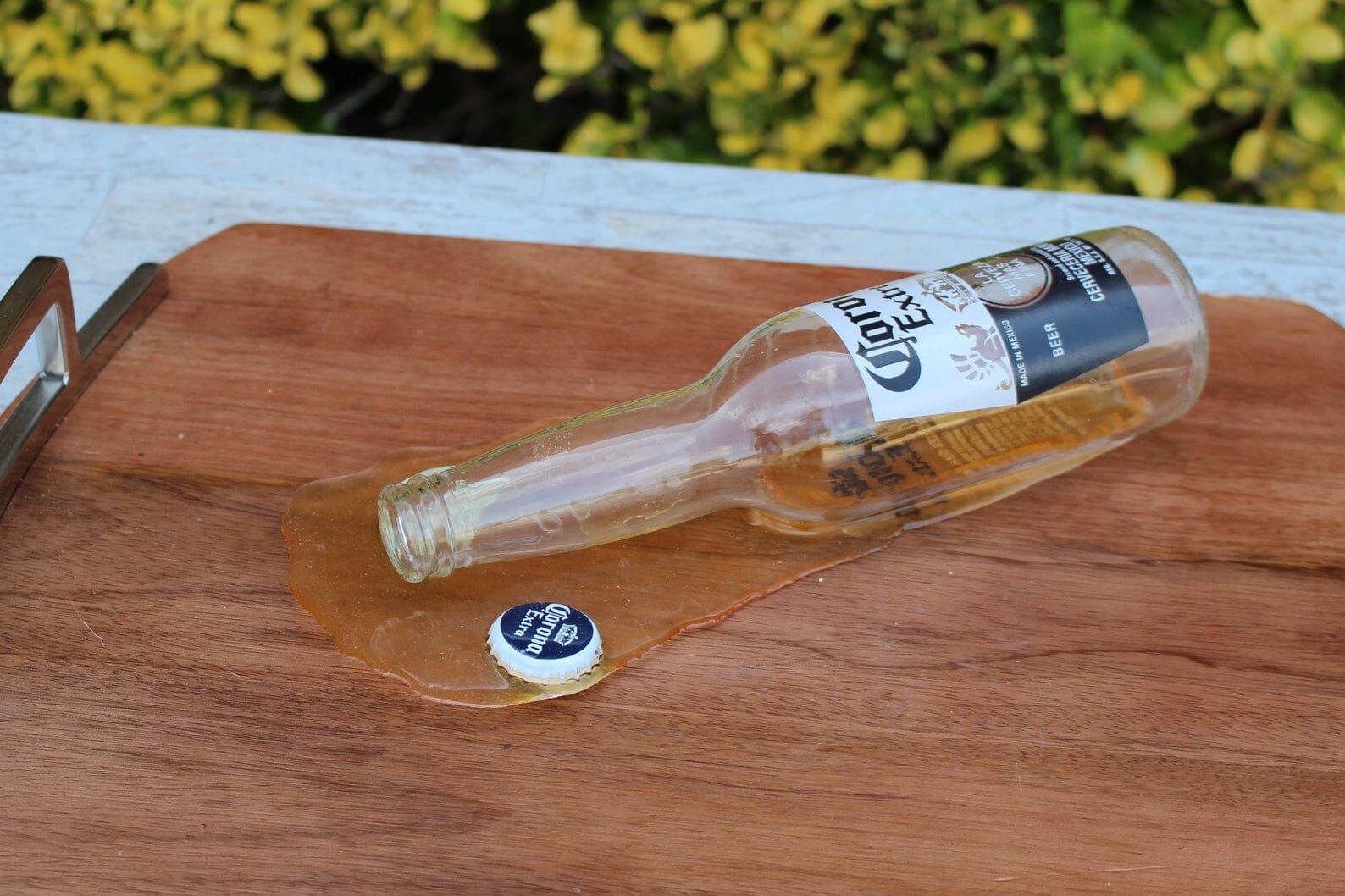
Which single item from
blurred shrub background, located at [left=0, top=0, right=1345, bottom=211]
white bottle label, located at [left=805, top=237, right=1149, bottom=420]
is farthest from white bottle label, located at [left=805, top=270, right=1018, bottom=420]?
blurred shrub background, located at [left=0, top=0, right=1345, bottom=211]

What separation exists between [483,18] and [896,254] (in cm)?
77

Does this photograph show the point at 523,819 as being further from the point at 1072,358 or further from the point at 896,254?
the point at 896,254

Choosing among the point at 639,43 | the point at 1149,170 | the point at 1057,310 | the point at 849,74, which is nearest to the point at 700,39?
the point at 639,43

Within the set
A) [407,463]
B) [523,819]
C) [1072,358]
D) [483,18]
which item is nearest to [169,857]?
[523,819]

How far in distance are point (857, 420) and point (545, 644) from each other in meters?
0.23

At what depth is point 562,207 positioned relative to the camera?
1182 millimetres

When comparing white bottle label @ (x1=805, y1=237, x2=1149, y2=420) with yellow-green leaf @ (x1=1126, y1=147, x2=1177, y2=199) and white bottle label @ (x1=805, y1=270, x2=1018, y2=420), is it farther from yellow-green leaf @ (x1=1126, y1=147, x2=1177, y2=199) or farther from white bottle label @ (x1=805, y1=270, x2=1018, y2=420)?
yellow-green leaf @ (x1=1126, y1=147, x2=1177, y2=199)

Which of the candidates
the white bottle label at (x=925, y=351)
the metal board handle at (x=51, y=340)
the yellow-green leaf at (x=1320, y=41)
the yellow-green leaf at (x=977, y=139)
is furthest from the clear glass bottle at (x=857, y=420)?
the yellow-green leaf at (x=977, y=139)

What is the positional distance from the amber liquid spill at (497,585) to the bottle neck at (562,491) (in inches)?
0.7

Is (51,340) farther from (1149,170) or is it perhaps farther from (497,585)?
(1149,170)

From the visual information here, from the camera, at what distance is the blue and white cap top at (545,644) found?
717 millimetres

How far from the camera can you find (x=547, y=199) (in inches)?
46.9

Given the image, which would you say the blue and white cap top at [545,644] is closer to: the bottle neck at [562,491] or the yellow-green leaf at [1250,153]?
the bottle neck at [562,491]

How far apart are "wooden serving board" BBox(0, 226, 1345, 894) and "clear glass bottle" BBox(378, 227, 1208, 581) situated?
0.05 metres
